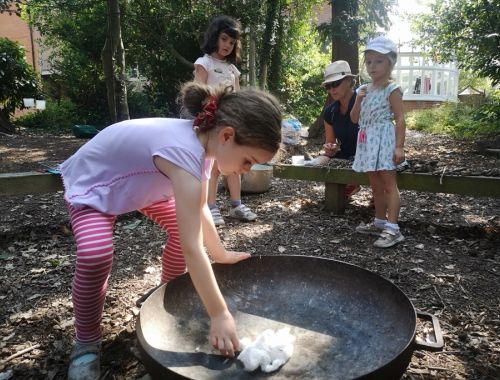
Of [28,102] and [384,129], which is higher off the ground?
[28,102]

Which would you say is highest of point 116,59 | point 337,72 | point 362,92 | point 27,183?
point 116,59

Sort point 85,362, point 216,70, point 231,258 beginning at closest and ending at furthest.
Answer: point 85,362 < point 231,258 < point 216,70

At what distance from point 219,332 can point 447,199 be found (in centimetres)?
328

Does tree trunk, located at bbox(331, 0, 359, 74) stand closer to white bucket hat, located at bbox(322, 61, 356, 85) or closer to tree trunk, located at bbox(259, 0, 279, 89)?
tree trunk, located at bbox(259, 0, 279, 89)

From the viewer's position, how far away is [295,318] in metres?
1.62

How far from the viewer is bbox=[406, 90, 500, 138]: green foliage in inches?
324

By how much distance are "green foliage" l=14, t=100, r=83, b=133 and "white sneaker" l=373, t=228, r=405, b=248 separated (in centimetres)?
909

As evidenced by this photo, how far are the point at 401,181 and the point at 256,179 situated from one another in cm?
148

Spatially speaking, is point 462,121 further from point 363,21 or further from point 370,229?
point 370,229

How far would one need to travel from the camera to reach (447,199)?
3947 millimetres

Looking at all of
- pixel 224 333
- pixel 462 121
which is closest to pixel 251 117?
pixel 224 333

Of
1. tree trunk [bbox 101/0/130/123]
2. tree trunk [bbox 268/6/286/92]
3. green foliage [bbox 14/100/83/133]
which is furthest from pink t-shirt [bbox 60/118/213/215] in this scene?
green foliage [bbox 14/100/83/133]

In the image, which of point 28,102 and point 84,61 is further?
point 28,102

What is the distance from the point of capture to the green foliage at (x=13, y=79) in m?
10.4
